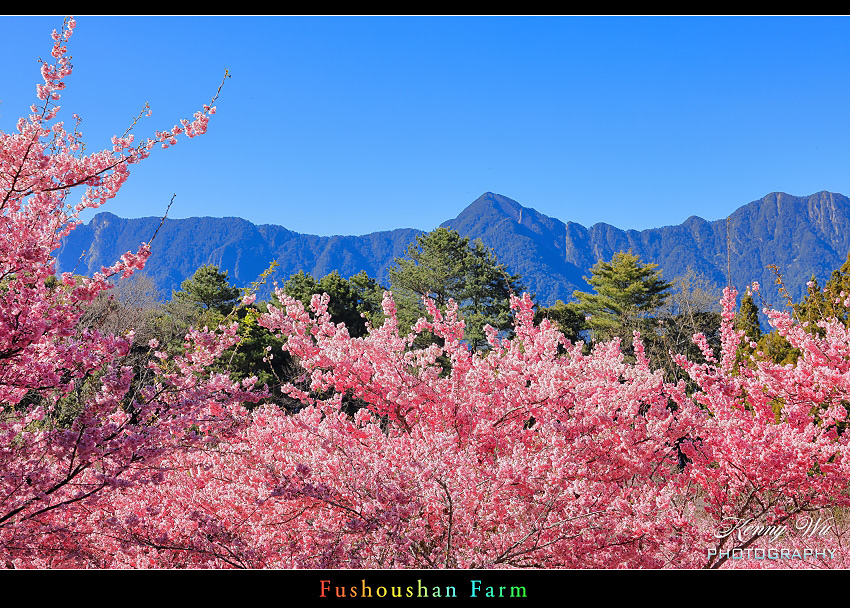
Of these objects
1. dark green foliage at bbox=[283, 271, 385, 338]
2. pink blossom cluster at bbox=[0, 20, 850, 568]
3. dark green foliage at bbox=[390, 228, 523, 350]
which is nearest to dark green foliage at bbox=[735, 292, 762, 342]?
dark green foliage at bbox=[390, 228, 523, 350]

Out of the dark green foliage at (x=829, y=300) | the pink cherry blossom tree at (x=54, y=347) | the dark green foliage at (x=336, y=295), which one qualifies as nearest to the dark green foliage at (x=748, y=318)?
the dark green foliage at (x=829, y=300)

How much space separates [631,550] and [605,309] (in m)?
25.9

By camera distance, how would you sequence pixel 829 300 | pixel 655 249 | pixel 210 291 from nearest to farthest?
1. pixel 829 300
2. pixel 210 291
3. pixel 655 249

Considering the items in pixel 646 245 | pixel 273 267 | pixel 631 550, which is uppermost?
pixel 646 245

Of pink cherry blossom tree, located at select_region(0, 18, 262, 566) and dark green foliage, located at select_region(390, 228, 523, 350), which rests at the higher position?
dark green foliage, located at select_region(390, 228, 523, 350)

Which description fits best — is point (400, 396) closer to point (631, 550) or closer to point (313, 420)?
point (313, 420)

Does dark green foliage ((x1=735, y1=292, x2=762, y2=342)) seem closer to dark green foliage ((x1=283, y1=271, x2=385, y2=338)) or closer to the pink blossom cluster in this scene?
the pink blossom cluster

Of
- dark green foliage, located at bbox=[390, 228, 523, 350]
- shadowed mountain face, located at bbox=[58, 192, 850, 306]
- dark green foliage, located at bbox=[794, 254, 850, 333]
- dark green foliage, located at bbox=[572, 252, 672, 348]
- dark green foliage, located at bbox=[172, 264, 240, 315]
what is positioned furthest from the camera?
shadowed mountain face, located at bbox=[58, 192, 850, 306]

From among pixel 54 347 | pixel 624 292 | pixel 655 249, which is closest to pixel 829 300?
pixel 54 347

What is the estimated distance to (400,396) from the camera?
3.94m

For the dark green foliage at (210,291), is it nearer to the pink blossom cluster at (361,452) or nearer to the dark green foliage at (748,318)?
the dark green foliage at (748,318)

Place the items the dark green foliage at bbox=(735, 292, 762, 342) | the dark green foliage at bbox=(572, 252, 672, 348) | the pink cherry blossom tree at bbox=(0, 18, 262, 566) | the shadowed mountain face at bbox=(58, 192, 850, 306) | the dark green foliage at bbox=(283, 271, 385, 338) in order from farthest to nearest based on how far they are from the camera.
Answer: the shadowed mountain face at bbox=(58, 192, 850, 306) < the dark green foliage at bbox=(572, 252, 672, 348) < the dark green foliage at bbox=(283, 271, 385, 338) < the dark green foliage at bbox=(735, 292, 762, 342) < the pink cherry blossom tree at bbox=(0, 18, 262, 566)

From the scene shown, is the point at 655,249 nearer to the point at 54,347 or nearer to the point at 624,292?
the point at 624,292
